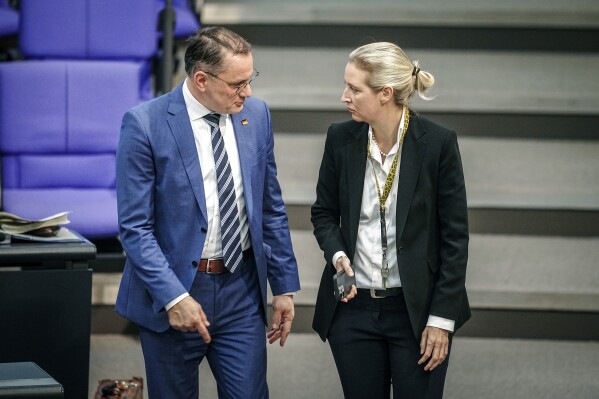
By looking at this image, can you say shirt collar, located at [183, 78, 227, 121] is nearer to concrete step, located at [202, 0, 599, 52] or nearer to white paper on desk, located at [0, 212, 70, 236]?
white paper on desk, located at [0, 212, 70, 236]

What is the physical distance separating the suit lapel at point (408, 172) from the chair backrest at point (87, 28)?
93.0 inches

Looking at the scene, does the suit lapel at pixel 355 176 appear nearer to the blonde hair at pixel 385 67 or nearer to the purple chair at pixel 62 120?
the blonde hair at pixel 385 67

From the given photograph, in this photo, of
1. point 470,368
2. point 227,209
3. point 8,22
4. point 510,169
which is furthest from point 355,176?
point 8,22

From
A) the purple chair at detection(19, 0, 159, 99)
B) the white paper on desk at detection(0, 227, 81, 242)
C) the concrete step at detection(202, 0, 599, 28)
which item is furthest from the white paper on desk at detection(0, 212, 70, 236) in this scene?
the concrete step at detection(202, 0, 599, 28)

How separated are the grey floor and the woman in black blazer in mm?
1155

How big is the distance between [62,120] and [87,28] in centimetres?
42

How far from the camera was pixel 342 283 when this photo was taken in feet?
7.74

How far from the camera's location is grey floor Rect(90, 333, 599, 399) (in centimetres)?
360

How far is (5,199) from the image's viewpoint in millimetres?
4328

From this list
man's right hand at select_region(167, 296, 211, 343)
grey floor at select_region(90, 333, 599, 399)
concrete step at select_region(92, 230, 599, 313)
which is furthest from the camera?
concrete step at select_region(92, 230, 599, 313)

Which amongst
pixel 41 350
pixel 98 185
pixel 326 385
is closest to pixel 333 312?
pixel 41 350

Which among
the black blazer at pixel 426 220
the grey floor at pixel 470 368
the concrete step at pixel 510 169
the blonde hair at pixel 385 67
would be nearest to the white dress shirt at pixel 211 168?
the black blazer at pixel 426 220

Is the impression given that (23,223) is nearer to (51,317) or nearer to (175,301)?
(51,317)

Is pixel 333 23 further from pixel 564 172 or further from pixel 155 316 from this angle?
pixel 155 316
